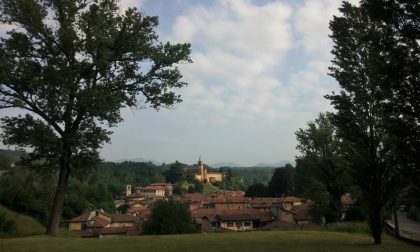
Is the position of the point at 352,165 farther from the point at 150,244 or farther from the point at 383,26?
the point at 150,244

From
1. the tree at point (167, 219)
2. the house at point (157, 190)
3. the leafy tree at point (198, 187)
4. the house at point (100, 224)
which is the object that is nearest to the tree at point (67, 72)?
the tree at point (167, 219)

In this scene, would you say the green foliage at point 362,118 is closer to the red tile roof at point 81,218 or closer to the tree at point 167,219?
the tree at point 167,219

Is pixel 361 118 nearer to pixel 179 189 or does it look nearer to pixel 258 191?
pixel 258 191

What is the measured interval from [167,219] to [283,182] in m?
81.8

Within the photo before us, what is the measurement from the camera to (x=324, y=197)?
149ft

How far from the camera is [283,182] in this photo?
125438 mm

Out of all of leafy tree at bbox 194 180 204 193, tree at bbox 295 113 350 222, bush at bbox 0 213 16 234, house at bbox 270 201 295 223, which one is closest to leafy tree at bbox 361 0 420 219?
bush at bbox 0 213 16 234

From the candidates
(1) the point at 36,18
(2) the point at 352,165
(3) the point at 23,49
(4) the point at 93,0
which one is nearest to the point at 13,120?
(3) the point at 23,49

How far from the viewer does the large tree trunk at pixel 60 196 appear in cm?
2134

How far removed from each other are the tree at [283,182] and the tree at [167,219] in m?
76.9

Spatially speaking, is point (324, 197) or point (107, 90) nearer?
point (107, 90)

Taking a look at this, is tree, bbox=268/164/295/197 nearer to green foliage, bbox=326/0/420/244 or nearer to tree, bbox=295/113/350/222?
tree, bbox=295/113/350/222

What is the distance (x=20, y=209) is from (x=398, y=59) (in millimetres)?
49416

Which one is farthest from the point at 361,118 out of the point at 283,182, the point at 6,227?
the point at 283,182
